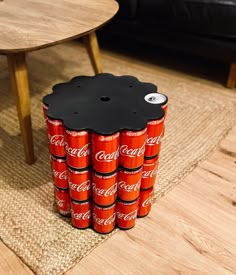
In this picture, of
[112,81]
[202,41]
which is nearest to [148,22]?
[202,41]

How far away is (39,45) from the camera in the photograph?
96 cm

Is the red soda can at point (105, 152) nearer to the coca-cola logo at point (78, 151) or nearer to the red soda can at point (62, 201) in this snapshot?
the coca-cola logo at point (78, 151)

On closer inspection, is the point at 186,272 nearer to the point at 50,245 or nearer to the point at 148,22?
the point at 50,245

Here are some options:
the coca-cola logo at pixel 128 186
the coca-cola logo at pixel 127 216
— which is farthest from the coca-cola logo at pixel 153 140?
the coca-cola logo at pixel 127 216

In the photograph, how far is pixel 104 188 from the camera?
85cm

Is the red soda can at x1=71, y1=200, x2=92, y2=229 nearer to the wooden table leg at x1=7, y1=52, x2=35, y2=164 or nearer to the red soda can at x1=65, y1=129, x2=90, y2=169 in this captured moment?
the red soda can at x1=65, y1=129, x2=90, y2=169

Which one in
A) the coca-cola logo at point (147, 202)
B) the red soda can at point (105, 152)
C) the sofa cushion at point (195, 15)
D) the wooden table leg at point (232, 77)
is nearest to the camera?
the red soda can at point (105, 152)

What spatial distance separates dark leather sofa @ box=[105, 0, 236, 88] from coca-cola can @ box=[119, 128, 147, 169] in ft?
3.20

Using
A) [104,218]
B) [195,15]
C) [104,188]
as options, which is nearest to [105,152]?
[104,188]

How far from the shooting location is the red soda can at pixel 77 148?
77cm

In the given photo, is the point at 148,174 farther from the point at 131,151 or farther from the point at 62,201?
the point at 62,201

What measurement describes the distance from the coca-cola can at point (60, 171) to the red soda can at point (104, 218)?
0.35 feet

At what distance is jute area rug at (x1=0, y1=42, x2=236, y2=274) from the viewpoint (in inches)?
36.1

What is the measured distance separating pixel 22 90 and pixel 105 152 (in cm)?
45
